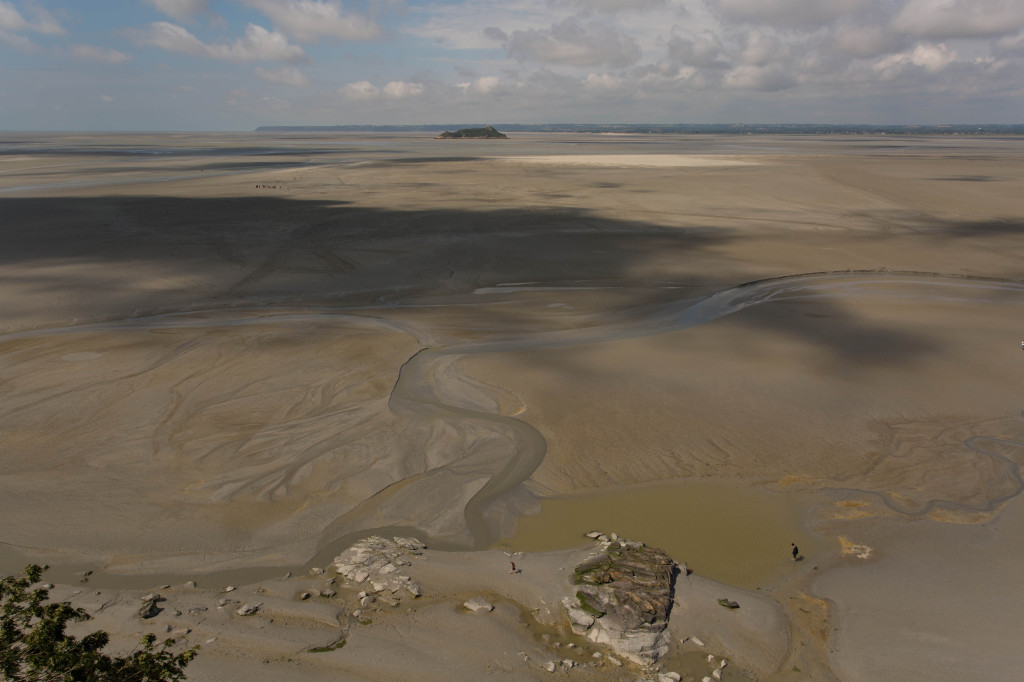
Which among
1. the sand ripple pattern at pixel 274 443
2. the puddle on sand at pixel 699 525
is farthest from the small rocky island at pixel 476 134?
the puddle on sand at pixel 699 525

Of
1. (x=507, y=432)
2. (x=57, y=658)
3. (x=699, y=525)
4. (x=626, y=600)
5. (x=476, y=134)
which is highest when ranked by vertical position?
(x=476, y=134)

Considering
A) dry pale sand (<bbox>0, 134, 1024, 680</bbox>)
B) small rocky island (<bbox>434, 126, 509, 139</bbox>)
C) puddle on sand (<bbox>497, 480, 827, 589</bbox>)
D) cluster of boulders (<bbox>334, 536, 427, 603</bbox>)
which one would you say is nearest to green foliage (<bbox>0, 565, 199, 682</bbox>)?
dry pale sand (<bbox>0, 134, 1024, 680</bbox>)

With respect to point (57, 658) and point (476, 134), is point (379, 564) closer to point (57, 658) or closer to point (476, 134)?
point (57, 658)

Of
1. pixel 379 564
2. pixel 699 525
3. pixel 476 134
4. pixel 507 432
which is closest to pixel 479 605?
pixel 379 564

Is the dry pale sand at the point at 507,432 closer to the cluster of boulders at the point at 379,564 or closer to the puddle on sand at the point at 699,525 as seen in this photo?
the puddle on sand at the point at 699,525

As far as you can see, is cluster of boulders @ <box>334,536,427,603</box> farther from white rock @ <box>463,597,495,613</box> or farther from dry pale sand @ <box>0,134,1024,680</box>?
white rock @ <box>463,597,495,613</box>

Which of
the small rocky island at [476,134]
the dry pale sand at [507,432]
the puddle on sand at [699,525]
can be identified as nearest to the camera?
the dry pale sand at [507,432]

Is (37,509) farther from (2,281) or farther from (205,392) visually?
(2,281)
